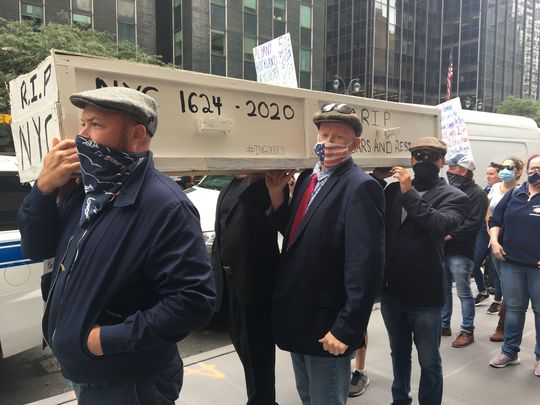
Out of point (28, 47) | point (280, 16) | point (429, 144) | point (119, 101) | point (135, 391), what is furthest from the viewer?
point (280, 16)

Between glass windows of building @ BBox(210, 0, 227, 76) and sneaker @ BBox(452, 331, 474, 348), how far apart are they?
24770mm

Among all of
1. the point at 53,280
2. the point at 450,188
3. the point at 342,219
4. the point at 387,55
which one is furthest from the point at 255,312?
the point at 387,55

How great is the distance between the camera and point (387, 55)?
44312 millimetres

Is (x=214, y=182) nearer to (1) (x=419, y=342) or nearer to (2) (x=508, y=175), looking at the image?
(2) (x=508, y=175)

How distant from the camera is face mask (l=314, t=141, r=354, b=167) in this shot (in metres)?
2.30

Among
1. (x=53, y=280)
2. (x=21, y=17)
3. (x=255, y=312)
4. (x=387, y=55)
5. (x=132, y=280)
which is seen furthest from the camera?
(x=387, y=55)

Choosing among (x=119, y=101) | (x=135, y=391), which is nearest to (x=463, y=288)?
(x=135, y=391)

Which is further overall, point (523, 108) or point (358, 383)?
point (523, 108)

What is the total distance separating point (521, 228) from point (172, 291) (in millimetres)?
3422

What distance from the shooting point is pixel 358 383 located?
366 cm

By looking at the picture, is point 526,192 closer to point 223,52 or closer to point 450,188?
point 450,188

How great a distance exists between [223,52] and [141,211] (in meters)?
27.7

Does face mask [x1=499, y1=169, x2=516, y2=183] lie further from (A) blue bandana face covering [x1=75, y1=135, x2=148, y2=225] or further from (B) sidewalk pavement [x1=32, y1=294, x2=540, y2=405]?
(A) blue bandana face covering [x1=75, y1=135, x2=148, y2=225]

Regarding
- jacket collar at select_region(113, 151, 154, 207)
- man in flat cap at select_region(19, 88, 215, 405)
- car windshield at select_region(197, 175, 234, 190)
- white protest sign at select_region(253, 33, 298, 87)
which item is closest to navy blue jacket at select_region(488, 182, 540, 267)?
white protest sign at select_region(253, 33, 298, 87)
